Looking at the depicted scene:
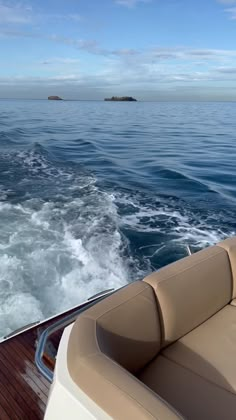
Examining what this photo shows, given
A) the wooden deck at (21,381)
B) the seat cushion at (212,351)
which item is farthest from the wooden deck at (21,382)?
the seat cushion at (212,351)

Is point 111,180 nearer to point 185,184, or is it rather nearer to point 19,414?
point 185,184

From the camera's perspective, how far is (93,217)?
5.00 meters

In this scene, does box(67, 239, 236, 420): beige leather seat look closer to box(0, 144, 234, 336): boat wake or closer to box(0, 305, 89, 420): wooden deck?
box(0, 305, 89, 420): wooden deck

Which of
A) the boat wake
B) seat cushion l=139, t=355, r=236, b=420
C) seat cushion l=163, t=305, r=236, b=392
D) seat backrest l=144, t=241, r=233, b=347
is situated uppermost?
seat backrest l=144, t=241, r=233, b=347

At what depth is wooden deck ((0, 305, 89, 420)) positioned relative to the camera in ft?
5.50

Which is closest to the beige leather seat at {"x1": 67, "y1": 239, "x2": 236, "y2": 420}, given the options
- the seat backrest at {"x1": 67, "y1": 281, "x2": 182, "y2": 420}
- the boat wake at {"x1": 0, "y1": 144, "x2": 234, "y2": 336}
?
the seat backrest at {"x1": 67, "y1": 281, "x2": 182, "y2": 420}

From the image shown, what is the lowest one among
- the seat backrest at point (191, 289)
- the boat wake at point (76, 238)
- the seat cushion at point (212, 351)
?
the boat wake at point (76, 238)

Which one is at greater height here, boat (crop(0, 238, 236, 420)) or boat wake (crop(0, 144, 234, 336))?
boat (crop(0, 238, 236, 420))

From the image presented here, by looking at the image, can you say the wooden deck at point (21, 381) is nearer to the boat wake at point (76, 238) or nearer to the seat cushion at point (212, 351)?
the seat cushion at point (212, 351)

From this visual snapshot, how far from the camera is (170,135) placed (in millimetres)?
13531

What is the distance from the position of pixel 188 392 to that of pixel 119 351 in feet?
1.27

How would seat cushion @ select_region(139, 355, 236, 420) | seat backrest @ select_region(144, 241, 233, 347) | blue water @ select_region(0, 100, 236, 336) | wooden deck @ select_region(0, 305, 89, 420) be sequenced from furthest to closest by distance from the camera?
blue water @ select_region(0, 100, 236, 336), seat backrest @ select_region(144, 241, 233, 347), wooden deck @ select_region(0, 305, 89, 420), seat cushion @ select_region(139, 355, 236, 420)

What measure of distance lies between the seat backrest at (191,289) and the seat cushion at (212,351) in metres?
0.05

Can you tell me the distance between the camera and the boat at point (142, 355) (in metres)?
1.12
